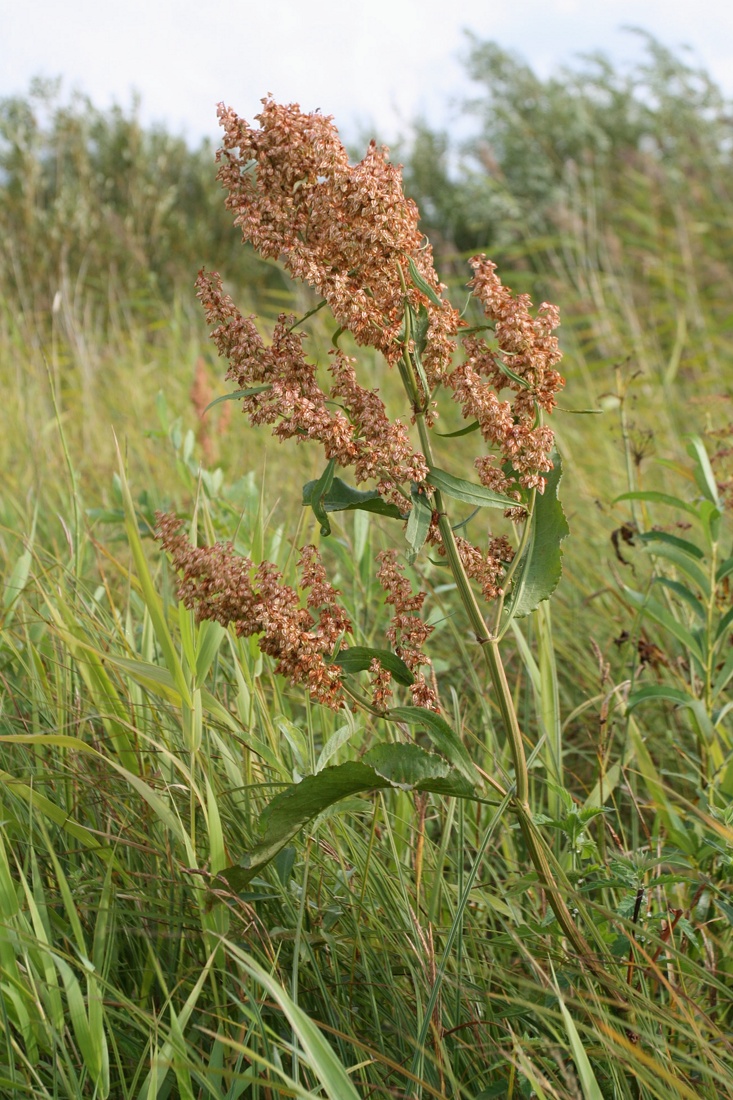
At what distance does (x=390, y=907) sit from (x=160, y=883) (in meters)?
0.33

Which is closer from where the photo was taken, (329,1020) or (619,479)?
(329,1020)

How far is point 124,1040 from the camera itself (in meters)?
1.30

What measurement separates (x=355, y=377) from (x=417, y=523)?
0.64ft

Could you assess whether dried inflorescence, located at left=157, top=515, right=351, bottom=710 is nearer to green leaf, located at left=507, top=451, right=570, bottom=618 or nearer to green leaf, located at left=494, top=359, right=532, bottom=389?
green leaf, located at left=507, top=451, right=570, bottom=618

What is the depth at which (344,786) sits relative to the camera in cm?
105

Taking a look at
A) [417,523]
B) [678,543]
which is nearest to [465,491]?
[417,523]

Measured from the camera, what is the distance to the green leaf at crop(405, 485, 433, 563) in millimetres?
1088

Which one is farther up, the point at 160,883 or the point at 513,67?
the point at 513,67

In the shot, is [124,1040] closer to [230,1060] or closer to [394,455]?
[230,1060]

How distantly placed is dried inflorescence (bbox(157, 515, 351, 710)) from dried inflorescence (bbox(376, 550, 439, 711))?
0.22ft

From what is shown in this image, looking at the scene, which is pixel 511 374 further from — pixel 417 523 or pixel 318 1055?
pixel 318 1055

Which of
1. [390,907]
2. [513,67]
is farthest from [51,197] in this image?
[390,907]

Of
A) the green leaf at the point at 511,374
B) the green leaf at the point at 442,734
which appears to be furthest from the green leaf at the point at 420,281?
the green leaf at the point at 442,734

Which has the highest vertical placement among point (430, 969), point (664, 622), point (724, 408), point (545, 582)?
point (724, 408)
